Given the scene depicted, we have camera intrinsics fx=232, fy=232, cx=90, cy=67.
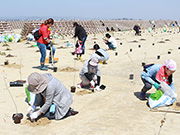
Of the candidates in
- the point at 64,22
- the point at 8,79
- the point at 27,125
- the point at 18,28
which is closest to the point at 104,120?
the point at 27,125

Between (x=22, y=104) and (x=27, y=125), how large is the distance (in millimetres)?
1046

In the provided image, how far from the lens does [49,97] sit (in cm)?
389

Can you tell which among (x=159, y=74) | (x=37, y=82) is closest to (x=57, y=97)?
(x=37, y=82)

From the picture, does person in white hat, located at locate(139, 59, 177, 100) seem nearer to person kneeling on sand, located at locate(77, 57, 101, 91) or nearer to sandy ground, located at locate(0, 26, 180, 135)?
sandy ground, located at locate(0, 26, 180, 135)

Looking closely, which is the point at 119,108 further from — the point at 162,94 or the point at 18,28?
the point at 18,28

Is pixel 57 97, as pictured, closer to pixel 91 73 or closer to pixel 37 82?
pixel 37 82

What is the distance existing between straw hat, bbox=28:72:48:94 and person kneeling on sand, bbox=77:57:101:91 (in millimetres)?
2130

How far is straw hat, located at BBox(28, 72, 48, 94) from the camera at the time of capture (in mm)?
3674

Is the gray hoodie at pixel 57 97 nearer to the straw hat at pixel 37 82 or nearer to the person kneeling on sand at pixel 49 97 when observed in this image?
the person kneeling on sand at pixel 49 97

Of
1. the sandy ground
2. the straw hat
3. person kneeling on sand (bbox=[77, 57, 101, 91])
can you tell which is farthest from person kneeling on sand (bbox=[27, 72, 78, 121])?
person kneeling on sand (bbox=[77, 57, 101, 91])

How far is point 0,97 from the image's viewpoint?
5371 millimetres

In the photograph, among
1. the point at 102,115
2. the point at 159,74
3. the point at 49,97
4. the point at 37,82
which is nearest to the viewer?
the point at 37,82

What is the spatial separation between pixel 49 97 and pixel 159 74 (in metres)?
2.28

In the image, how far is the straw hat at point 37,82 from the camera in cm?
367
